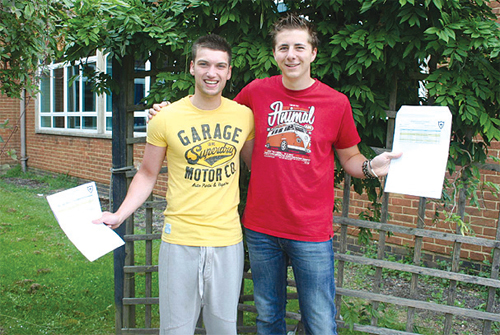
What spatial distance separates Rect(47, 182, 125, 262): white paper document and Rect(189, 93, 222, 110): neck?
0.67 metres

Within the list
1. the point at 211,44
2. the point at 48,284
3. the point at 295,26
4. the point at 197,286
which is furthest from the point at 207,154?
the point at 48,284

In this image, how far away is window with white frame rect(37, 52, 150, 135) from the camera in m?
8.87

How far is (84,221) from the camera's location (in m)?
2.19

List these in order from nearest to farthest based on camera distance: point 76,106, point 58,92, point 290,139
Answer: point 290,139, point 76,106, point 58,92

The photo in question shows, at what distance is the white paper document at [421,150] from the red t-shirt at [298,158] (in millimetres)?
259

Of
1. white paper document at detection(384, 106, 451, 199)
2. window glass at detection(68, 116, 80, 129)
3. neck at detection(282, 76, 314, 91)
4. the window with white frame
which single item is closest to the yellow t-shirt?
neck at detection(282, 76, 314, 91)

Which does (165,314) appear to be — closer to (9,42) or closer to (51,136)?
(9,42)

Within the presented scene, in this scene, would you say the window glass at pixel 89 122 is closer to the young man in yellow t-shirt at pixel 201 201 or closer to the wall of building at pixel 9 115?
the wall of building at pixel 9 115

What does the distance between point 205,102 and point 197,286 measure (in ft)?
3.05

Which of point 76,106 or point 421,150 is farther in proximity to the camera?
point 76,106

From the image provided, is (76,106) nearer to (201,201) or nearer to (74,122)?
(74,122)

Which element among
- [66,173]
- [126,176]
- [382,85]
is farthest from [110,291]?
[66,173]

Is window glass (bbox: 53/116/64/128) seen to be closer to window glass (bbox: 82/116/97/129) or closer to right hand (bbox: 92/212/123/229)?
window glass (bbox: 82/116/97/129)

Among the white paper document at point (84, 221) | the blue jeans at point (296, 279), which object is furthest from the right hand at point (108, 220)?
the blue jeans at point (296, 279)
